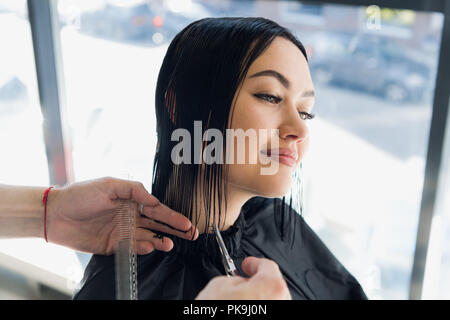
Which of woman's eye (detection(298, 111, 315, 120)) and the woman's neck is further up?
woman's eye (detection(298, 111, 315, 120))

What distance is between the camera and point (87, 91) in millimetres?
1416

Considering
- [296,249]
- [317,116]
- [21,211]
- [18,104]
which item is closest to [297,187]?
[296,249]

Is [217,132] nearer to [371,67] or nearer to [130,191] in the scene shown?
[130,191]

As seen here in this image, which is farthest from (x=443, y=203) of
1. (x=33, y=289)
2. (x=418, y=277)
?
(x=33, y=289)

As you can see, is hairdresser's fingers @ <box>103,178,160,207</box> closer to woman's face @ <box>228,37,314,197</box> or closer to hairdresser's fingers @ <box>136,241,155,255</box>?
hairdresser's fingers @ <box>136,241,155,255</box>

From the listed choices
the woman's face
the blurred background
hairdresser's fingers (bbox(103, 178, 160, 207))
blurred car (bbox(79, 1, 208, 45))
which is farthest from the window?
the woman's face

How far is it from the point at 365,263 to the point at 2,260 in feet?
3.73

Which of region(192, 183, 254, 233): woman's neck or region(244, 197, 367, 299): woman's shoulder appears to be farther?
region(244, 197, 367, 299): woman's shoulder

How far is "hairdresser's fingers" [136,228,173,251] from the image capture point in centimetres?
88

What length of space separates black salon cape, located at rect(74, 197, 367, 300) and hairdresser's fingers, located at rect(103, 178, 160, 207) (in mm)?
102

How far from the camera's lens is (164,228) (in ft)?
2.94

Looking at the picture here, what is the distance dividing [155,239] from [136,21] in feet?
2.34

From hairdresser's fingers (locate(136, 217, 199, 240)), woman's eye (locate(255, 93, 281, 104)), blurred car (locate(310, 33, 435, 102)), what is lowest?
hairdresser's fingers (locate(136, 217, 199, 240))

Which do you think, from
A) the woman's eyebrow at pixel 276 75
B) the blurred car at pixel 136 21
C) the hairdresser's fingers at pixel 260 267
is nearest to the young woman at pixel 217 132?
the woman's eyebrow at pixel 276 75
